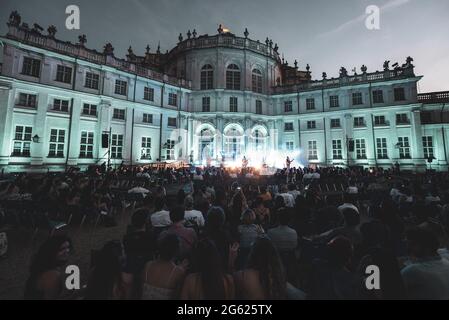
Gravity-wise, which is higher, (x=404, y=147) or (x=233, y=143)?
(x=233, y=143)

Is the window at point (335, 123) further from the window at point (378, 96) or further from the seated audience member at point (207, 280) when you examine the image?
the seated audience member at point (207, 280)

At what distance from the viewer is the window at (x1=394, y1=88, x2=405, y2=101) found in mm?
26969

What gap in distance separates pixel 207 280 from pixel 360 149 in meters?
A: 31.6

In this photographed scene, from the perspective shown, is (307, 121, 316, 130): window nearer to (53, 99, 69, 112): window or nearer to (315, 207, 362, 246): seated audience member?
(315, 207, 362, 246): seated audience member

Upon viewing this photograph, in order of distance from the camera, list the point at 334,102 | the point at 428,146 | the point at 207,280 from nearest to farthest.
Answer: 1. the point at 207,280
2. the point at 428,146
3. the point at 334,102

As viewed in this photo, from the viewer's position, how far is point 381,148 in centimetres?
2727

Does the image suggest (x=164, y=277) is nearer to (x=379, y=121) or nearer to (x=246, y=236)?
(x=246, y=236)

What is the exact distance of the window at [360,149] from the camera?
28.0m

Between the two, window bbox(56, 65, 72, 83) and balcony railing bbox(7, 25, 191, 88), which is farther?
window bbox(56, 65, 72, 83)

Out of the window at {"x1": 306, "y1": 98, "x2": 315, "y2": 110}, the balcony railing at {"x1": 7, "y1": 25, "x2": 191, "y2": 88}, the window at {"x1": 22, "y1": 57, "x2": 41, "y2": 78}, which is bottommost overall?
the window at {"x1": 22, "y1": 57, "x2": 41, "y2": 78}

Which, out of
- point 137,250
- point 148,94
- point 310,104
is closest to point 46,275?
point 137,250

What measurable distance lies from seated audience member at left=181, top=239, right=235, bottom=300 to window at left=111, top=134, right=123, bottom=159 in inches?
958

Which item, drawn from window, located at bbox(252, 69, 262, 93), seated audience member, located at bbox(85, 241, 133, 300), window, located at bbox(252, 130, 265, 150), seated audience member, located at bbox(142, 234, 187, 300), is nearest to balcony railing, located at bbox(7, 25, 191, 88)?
window, located at bbox(252, 69, 262, 93)
